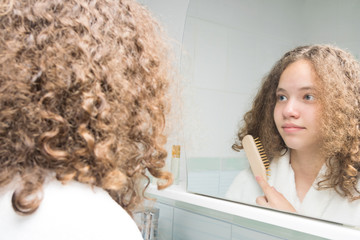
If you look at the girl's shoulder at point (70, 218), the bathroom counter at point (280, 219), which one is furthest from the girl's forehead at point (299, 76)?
the girl's shoulder at point (70, 218)

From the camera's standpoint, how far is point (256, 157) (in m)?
0.90

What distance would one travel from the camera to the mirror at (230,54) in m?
0.77

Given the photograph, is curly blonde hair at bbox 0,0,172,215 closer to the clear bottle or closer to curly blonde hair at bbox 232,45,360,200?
curly blonde hair at bbox 232,45,360,200

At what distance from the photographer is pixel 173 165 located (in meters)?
1.32

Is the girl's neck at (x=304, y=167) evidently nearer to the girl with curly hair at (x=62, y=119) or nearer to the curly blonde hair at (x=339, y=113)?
the curly blonde hair at (x=339, y=113)

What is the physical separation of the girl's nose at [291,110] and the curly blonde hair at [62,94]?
38 cm

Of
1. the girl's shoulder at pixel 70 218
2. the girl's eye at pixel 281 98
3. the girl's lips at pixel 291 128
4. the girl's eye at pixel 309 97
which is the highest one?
the girl's eye at pixel 309 97

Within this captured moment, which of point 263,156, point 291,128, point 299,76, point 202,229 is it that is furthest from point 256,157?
point 202,229

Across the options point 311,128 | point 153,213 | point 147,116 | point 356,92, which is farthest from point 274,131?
point 153,213

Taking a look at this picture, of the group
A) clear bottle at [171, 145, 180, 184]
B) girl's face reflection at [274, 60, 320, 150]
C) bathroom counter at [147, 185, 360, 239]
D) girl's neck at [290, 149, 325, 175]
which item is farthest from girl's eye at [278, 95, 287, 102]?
clear bottle at [171, 145, 180, 184]

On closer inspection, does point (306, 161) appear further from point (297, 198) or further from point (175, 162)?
point (175, 162)

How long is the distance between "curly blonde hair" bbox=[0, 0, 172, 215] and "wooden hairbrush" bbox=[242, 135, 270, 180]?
409 mm

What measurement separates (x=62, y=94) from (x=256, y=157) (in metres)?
0.54

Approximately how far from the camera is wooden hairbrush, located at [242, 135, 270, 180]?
0.88 meters
